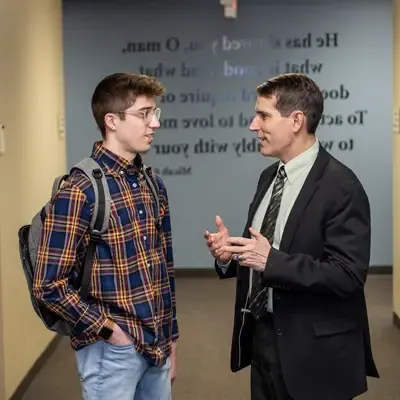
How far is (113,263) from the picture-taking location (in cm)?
203

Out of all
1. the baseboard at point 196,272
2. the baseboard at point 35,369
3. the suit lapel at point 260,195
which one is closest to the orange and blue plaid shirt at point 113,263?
the suit lapel at point 260,195

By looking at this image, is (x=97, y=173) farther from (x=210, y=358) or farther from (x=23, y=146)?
(x=210, y=358)

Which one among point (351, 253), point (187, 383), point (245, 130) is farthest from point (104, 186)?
point (245, 130)

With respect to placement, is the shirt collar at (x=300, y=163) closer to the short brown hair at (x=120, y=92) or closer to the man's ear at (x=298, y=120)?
the man's ear at (x=298, y=120)

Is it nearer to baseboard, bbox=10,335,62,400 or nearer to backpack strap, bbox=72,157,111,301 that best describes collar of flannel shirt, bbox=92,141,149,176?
backpack strap, bbox=72,157,111,301

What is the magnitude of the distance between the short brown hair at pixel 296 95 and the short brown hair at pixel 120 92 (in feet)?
1.18

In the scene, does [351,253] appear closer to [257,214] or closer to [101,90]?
[257,214]

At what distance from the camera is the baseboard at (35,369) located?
3917 millimetres

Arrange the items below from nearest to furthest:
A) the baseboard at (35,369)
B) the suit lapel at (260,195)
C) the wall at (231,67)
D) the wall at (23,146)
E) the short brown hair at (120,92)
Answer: the short brown hair at (120,92)
the suit lapel at (260,195)
the wall at (23,146)
the baseboard at (35,369)
the wall at (231,67)

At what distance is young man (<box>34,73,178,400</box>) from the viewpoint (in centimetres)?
197

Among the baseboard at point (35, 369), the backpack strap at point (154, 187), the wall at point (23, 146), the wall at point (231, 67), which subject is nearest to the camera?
the backpack strap at point (154, 187)

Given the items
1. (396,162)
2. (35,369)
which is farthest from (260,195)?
(396,162)

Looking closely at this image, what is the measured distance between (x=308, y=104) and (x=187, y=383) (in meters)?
2.43

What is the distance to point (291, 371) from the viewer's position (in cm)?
212
